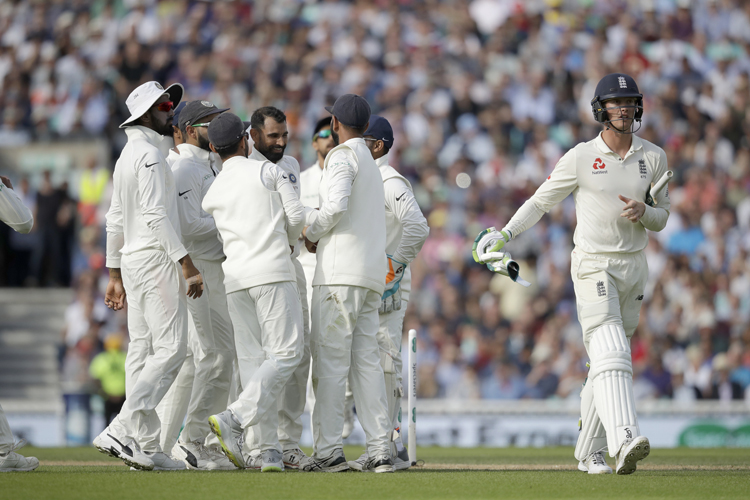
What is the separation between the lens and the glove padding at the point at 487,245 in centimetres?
708

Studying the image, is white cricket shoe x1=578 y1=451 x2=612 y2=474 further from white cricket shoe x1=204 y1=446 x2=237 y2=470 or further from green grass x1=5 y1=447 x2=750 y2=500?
white cricket shoe x1=204 y1=446 x2=237 y2=470

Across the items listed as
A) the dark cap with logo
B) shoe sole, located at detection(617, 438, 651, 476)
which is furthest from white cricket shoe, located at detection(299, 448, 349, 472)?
the dark cap with logo

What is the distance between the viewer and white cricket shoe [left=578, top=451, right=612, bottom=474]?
6965mm

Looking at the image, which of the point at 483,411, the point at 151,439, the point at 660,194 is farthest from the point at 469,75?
the point at 151,439

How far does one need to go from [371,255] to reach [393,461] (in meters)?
1.62

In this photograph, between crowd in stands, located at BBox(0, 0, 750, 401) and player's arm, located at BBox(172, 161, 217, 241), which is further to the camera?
crowd in stands, located at BBox(0, 0, 750, 401)

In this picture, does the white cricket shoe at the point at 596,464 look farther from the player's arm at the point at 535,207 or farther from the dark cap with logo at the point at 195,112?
the dark cap with logo at the point at 195,112

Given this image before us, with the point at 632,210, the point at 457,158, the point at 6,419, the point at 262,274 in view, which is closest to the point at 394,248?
the point at 262,274

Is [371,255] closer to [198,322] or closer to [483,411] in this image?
[198,322]

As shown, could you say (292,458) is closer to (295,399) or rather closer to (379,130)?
(295,399)

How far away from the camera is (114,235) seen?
7.59m

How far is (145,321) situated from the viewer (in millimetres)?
Result: 7160

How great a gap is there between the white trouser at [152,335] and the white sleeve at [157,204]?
22 centimetres

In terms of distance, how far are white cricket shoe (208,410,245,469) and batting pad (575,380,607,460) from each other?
237 centimetres
